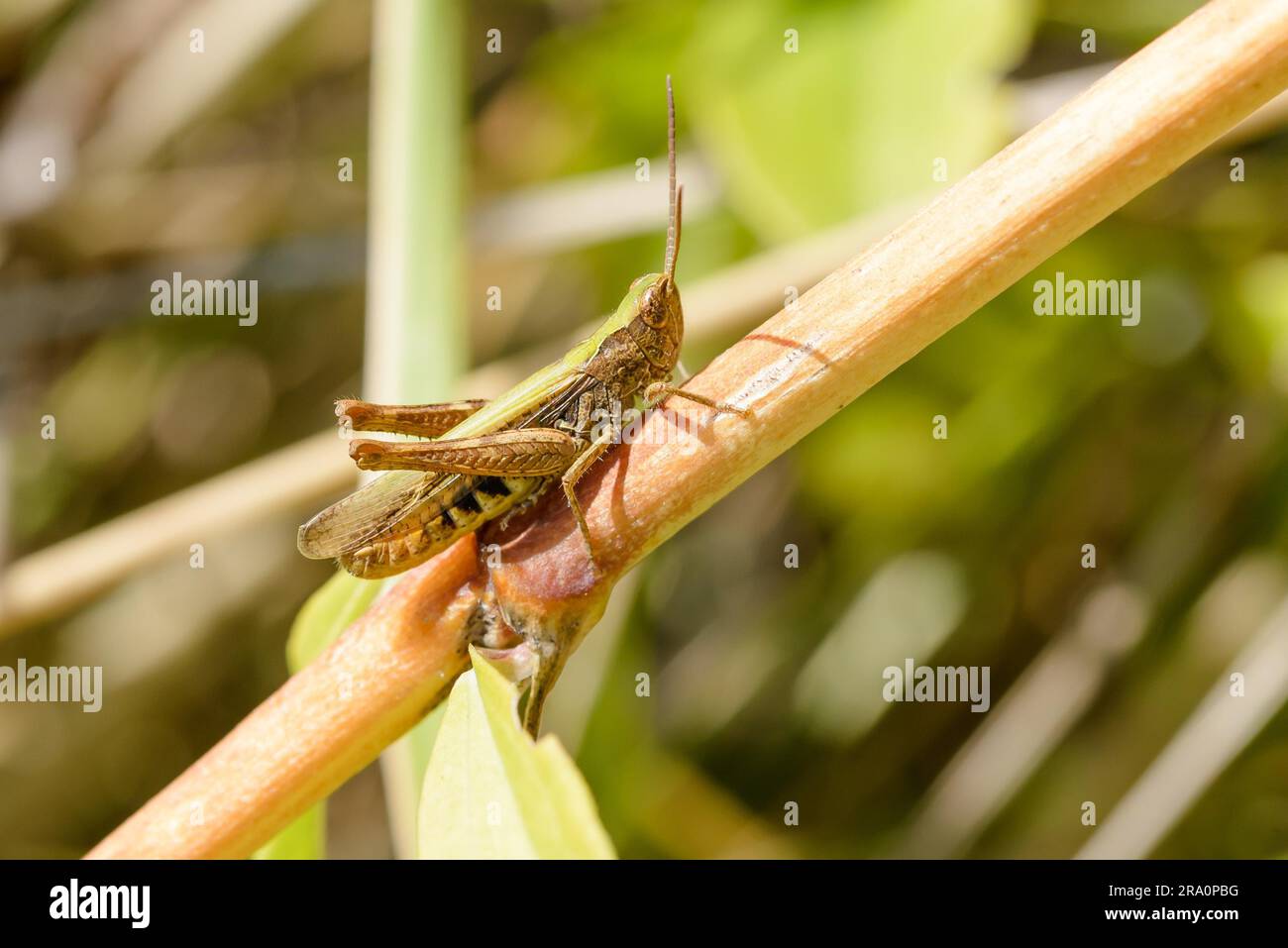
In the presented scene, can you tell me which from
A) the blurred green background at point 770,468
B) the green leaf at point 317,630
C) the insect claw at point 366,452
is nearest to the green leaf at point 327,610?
the green leaf at point 317,630

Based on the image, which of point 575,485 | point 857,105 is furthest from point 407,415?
point 857,105

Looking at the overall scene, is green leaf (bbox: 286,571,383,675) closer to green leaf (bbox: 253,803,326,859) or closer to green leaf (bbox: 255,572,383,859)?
green leaf (bbox: 255,572,383,859)

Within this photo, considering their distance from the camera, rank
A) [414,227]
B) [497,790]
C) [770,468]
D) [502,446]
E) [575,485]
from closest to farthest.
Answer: [497,790], [575,485], [502,446], [414,227], [770,468]

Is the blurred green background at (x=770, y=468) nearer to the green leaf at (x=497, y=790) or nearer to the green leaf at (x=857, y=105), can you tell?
the green leaf at (x=857, y=105)

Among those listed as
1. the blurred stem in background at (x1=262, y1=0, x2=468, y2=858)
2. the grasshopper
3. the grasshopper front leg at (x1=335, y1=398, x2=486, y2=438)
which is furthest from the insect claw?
the blurred stem in background at (x1=262, y1=0, x2=468, y2=858)

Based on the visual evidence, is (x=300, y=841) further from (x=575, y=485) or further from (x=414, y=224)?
(x=414, y=224)
